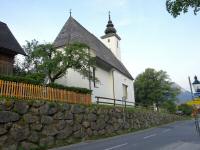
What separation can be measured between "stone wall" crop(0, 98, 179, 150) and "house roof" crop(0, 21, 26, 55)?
8896mm

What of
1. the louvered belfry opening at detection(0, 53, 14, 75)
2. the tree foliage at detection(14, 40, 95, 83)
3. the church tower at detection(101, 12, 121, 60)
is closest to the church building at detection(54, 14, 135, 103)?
the tree foliage at detection(14, 40, 95, 83)

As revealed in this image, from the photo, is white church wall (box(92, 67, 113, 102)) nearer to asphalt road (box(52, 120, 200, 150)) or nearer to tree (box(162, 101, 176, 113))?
asphalt road (box(52, 120, 200, 150))

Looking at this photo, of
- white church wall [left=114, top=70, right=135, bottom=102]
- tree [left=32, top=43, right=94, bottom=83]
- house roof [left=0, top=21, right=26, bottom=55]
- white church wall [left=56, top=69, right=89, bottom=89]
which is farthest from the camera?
white church wall [left=114, top=70, right=135, bottom=102]

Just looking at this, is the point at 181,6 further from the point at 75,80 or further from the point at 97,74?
the point at 97,74

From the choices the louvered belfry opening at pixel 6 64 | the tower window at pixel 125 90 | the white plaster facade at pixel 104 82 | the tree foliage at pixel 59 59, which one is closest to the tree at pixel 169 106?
the white plaster facade at pixel 104 82

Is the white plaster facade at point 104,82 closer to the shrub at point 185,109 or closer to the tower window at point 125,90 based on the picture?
the tower window at point 125,90

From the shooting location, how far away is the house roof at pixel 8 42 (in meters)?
24.2

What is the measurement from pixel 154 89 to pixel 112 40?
55.9 ft

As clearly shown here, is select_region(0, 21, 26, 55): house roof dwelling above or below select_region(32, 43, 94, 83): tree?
above

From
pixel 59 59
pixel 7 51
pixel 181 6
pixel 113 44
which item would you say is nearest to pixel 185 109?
pixel 113 44

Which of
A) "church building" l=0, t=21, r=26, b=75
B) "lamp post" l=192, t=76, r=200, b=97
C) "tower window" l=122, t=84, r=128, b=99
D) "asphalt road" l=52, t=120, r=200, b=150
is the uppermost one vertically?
"church building" l=0, t=21, r=26, b=75

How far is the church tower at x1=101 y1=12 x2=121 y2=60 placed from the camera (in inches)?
2045

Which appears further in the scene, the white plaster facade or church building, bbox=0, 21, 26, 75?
the white plaster facade

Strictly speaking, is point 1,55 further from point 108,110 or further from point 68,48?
point 108,110
